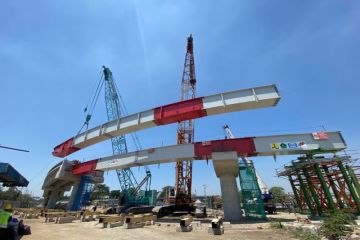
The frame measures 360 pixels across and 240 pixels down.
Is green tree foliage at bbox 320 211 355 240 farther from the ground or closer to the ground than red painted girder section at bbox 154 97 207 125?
closer to the ground

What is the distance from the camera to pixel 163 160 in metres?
20.9

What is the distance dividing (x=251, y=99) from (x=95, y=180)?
2685cm

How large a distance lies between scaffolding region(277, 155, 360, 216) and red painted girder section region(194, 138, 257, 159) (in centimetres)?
534

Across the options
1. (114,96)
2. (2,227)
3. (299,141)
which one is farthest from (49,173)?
(299,141)

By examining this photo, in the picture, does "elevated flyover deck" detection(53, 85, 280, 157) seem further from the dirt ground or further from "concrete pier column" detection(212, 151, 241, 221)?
the dirt ground

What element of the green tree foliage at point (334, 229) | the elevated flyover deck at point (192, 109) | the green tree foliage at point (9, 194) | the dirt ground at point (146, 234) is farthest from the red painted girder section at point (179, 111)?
the green tree foliage at point (9, 194)

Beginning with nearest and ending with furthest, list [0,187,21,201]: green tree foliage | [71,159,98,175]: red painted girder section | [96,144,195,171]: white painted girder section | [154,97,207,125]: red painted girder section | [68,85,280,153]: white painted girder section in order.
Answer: [68,85,280,153]: white painted girder section, [154,97,207,125]: red painted girder section, [96,144,195,171]: white painted girder section, [71,159,98,175]: red painted girder section, [0,187,21,201]: green tree foliage

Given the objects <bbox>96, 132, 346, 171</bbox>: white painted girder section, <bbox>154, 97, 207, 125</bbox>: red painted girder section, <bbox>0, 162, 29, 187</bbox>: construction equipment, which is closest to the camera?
<bbox>96, 132, 346, 171</bbox>: white painted girder section

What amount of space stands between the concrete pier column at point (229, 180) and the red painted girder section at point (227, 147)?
20.6 inches

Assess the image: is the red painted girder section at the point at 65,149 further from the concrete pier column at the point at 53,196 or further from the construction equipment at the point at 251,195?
the construction equipment at the point at 251,195

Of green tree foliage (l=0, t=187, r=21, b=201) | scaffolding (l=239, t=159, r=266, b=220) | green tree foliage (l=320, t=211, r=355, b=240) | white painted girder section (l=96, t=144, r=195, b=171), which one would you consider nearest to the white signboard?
scaffolding (l=239, t=159, r=266, b=220)

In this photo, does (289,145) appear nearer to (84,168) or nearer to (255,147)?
(255,147)

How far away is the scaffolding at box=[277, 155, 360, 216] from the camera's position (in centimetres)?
1853

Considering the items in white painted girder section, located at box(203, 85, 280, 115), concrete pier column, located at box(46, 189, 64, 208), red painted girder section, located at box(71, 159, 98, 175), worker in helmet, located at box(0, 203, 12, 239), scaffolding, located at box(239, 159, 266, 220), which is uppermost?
white painted girder section, located at box(203, 85, 280, 115)
